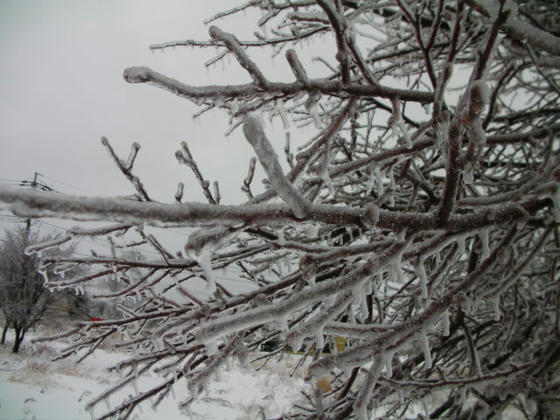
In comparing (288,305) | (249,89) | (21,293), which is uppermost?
(249,89)

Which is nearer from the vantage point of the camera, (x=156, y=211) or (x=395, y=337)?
(x=156, y=211)

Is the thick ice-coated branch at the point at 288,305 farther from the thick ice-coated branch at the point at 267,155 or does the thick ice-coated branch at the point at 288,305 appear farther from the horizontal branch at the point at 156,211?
the thick ice-coated branch at the point at 267,155

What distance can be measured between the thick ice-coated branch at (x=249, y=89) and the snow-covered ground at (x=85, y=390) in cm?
639

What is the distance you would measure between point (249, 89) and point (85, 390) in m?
12.3

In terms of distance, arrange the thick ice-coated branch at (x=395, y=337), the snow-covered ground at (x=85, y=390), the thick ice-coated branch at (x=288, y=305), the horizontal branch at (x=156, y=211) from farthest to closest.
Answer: the snow-covered ground at (x=85, y=390) → the thick ice-coated branch at (x=395, y=337) → the thick ice-coated branch at (x=288, y=305) → the horizontal branch at (x=156, y=211)

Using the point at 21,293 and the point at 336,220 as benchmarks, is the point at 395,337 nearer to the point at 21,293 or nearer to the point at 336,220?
the point at 336,220

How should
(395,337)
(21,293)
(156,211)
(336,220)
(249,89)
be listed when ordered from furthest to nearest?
(21,293) → (249,89) → (395,337) → (336,220) → (156,211)

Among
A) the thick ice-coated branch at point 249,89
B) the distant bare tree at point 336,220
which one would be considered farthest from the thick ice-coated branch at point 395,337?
the thick ice-coated branch at point 249,89

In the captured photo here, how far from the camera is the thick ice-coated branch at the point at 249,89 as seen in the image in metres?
1.01

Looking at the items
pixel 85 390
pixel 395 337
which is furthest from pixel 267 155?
pixel 85 390

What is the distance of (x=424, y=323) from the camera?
44.1 inches

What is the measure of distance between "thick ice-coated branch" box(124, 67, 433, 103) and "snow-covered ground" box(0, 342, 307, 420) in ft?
21.0

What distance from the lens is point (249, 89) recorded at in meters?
1.21

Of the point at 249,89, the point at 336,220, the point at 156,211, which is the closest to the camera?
the point at 156,211
